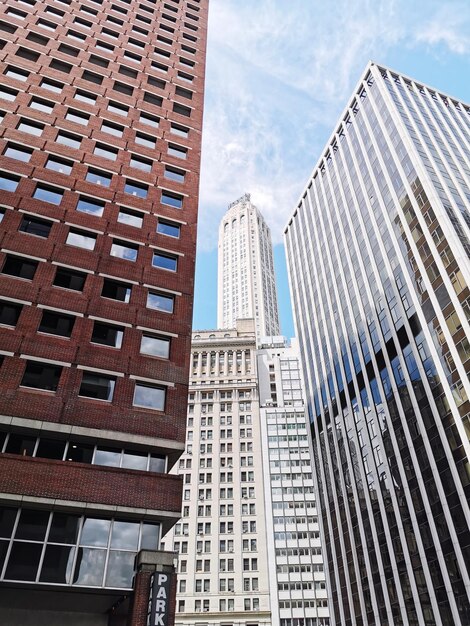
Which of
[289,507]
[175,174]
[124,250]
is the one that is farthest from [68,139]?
[289,507]

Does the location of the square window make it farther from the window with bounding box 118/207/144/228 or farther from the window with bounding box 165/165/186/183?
the window with bounding box 165/165/186/183

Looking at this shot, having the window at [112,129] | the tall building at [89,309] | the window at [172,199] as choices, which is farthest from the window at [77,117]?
the window at [172,199]

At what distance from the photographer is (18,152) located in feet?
110

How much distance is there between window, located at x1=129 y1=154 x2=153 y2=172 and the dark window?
15.7 metres

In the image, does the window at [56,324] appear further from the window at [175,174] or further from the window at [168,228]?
the window at [175,174]

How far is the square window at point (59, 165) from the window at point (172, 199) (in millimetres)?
6814

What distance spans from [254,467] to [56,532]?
7184cm

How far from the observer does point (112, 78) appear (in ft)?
140

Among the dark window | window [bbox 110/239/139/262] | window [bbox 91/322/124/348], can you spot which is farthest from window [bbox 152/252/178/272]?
the dark window

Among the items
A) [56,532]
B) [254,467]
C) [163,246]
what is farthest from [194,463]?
[56,532]

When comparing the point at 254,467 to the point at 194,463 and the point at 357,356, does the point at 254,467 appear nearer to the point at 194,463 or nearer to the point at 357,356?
the point at 194,463

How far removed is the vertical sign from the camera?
62.8 ft

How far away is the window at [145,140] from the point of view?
1540 inches

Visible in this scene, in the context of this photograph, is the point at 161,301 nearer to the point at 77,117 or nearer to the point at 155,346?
the point at 155,346
